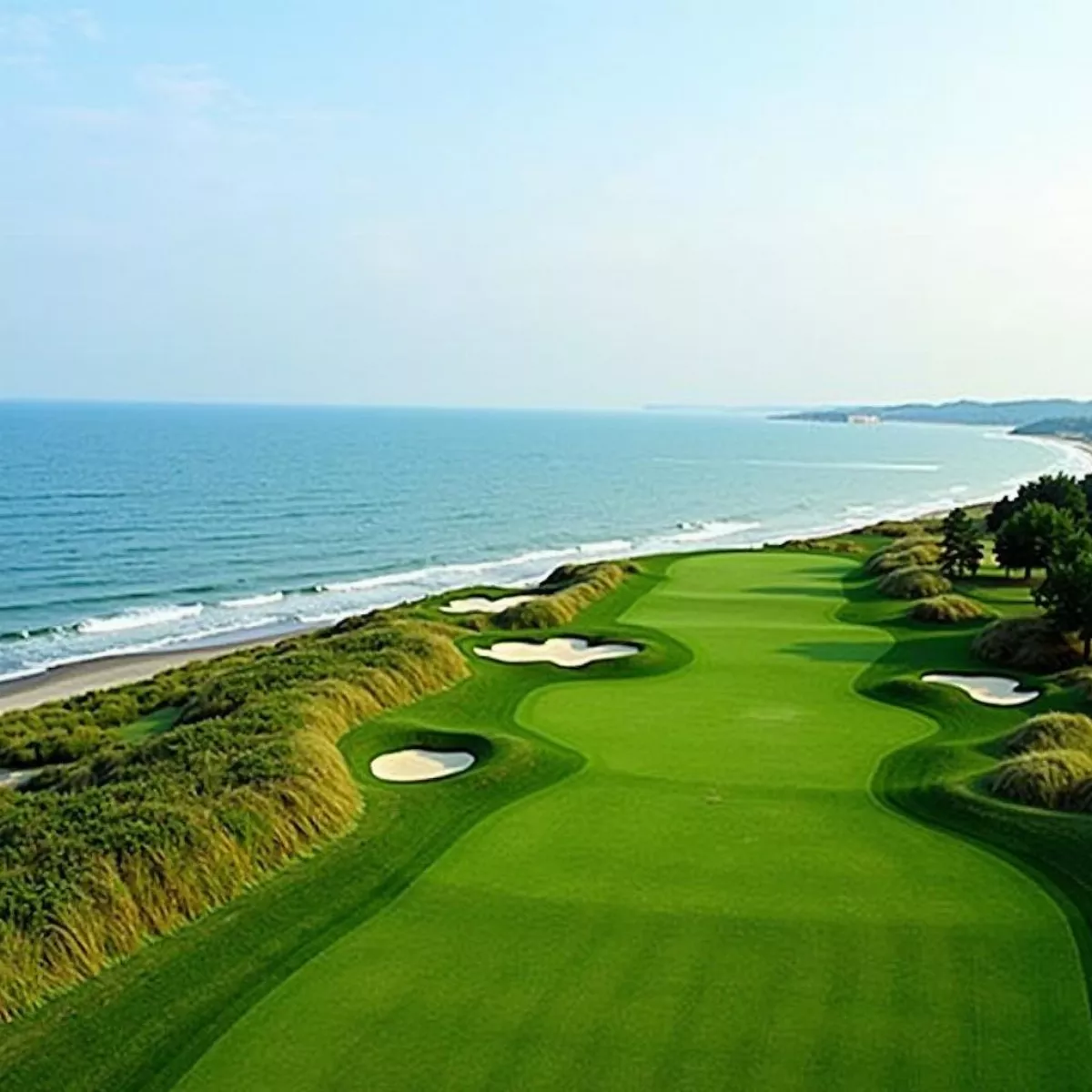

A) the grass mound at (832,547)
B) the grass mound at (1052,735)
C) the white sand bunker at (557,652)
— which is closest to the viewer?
the grass mound at (1052,735)

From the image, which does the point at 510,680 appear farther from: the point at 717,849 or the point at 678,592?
the point at 678,592

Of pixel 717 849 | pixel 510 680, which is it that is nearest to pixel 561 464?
pixel 510 680

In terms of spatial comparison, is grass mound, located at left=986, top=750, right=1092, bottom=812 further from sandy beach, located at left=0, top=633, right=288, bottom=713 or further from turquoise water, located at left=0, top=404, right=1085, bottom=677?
turquoise water, located at left=0, top=404, right=1085, bottom=677

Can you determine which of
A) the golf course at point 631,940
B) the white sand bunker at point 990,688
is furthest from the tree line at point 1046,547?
the golf course at point 631,940

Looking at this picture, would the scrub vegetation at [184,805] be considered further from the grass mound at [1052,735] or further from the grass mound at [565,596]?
the grass mound at [1052,735]

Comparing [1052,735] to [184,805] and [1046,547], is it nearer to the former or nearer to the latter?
[184,805]

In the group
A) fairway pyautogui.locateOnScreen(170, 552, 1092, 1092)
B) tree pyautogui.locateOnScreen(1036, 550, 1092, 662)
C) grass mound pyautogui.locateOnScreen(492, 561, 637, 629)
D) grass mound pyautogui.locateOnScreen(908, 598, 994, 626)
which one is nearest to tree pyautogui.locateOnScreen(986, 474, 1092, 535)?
grass mound pyautogui.locateOnScreen(908, 598, 994, 626)
